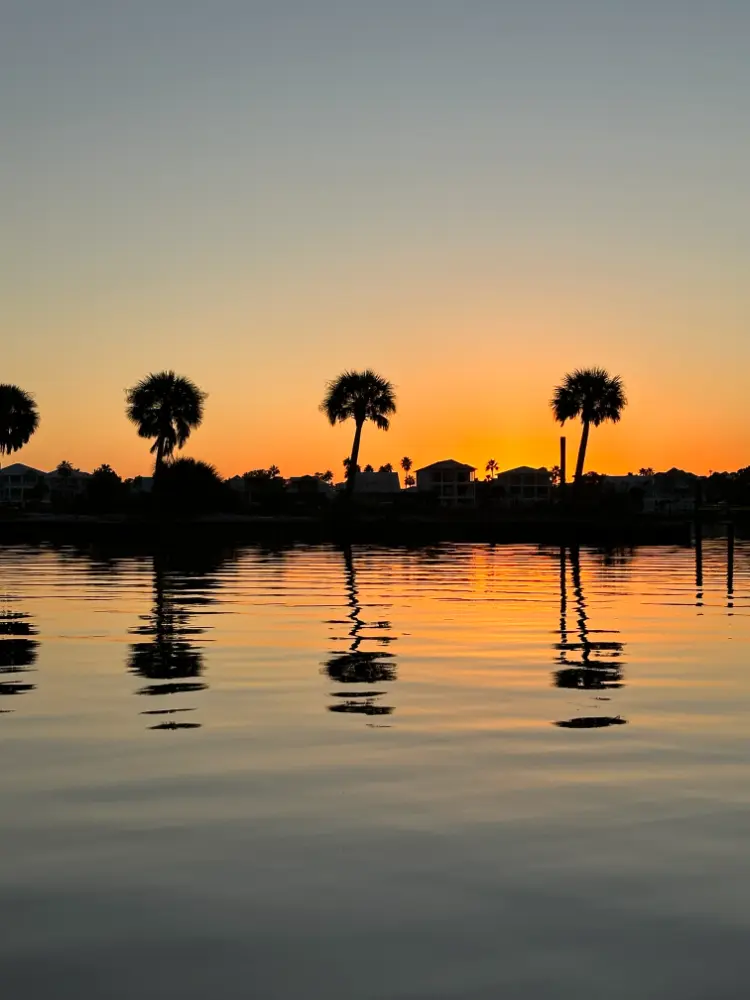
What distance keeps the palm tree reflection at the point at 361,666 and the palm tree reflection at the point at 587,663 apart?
2027 millimetres

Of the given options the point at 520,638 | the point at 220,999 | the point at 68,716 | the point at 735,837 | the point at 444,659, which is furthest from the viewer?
the point at 520,638

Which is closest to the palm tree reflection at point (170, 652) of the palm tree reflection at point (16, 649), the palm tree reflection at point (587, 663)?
the palm tree reflection at point (16, 649)

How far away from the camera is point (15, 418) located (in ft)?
376

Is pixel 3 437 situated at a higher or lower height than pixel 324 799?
higher

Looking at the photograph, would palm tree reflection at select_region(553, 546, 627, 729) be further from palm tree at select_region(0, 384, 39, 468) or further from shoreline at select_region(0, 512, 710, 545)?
palm tree at select_region(0, 384, 39, 468)

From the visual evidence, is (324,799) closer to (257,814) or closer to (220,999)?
(257,814)

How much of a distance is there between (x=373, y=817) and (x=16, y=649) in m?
11.2

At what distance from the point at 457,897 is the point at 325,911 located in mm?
722

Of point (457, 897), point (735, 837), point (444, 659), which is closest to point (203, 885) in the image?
point (457, 897)

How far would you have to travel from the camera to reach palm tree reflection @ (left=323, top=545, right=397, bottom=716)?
1312 centimetres

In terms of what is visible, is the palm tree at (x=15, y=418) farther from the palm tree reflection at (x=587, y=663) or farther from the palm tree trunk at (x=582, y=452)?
the palm tree reflection at (x=587, y=663)

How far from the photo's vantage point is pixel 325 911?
6410 millimetres

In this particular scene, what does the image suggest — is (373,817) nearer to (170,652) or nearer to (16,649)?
(170,652)

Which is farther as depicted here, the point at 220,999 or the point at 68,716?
the point at 68,716
